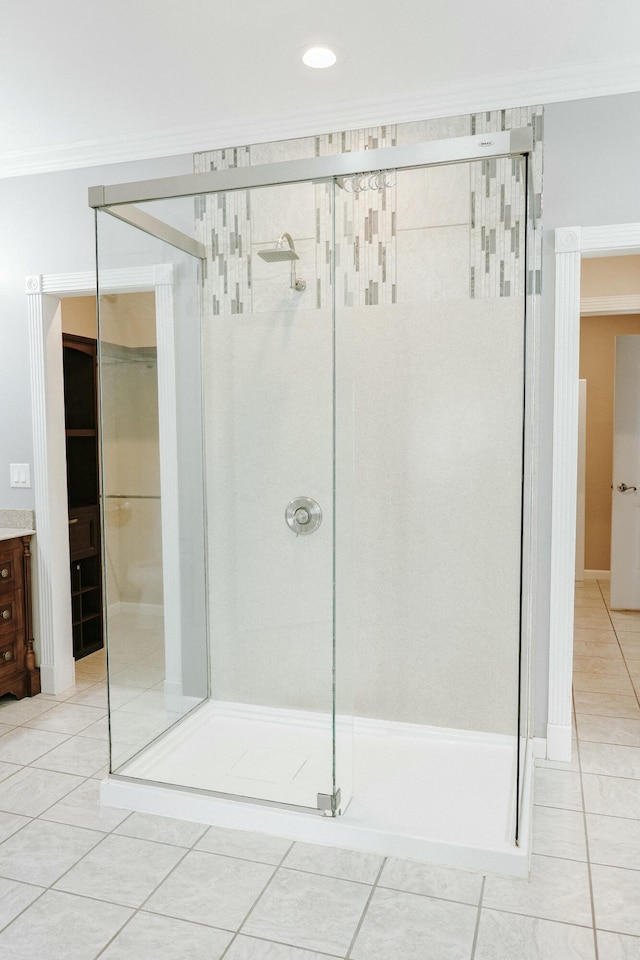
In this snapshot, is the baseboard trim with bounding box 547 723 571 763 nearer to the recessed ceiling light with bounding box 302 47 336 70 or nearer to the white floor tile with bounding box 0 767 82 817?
the white floor tile with bounding box 0 767 82 817

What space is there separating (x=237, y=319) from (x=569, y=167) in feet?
4.65

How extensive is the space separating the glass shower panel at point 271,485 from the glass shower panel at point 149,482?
0.28 feet

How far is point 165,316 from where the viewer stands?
2535mm

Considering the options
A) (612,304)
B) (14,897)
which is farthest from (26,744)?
(612,304)

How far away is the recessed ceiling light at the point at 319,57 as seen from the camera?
8.34ft

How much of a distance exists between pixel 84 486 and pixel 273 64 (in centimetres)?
270

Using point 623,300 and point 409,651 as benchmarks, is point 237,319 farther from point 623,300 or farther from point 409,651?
point 623,300

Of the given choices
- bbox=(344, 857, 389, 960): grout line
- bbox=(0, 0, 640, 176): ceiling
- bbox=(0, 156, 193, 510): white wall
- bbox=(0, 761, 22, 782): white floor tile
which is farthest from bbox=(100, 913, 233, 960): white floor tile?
bbox=(0, 0, 640, 176): ceiling

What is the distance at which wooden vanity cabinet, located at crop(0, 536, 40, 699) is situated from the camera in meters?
3.40

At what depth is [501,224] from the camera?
2.69 meters

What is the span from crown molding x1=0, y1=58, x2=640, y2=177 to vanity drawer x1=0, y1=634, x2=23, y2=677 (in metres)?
2.27

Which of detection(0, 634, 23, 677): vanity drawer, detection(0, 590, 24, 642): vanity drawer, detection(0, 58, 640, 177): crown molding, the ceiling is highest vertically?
the ceiling

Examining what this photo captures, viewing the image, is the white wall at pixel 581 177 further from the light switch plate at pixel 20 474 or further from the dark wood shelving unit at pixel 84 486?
the dark wood shelving unit at pixel 84 486

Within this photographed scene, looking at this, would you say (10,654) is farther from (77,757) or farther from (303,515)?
(303,515)
